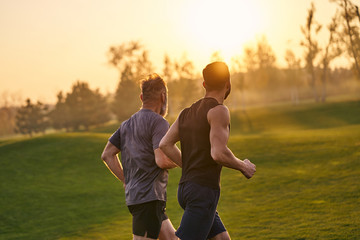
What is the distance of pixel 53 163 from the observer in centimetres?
2566

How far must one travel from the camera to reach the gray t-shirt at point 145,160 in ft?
16.3

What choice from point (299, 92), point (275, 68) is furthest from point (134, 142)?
point (299, 92)

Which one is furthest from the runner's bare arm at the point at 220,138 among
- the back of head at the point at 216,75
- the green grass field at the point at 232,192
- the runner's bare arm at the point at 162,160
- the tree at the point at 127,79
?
the tree at the point at 127,79

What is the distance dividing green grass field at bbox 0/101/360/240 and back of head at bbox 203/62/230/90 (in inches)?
224

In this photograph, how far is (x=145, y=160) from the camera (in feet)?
16.5

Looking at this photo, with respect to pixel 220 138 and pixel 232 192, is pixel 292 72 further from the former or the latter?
pixel 220 138

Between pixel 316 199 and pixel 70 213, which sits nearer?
pixel 316 199

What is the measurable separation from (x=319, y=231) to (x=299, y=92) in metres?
100

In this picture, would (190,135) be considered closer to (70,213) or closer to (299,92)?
(70,213)

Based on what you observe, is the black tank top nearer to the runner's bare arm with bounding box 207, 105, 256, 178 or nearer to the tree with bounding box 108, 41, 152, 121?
the runner's bare arm with bounding box 207, 105, 256, 178

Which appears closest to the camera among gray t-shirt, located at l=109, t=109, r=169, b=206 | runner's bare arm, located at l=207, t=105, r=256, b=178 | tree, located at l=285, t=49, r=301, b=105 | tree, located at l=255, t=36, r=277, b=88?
runner's bare arm, located at l=207, t=105, r=256, b=178

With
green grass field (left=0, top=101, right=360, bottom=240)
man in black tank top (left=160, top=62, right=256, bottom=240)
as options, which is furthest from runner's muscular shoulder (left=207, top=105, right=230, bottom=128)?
green grass field (left=0, top=101, right=360, bottom=240)

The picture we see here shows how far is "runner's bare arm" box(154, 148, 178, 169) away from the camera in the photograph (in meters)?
4.81

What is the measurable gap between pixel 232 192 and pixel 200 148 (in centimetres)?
1273
